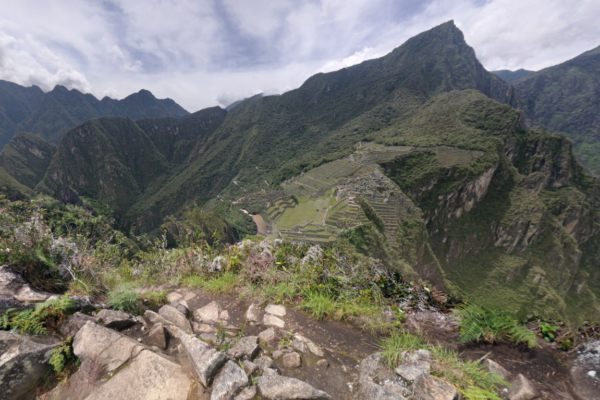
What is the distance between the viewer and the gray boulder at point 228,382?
5.72 feet

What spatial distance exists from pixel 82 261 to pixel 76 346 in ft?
7.47

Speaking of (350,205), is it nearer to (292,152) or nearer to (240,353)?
(240,353)

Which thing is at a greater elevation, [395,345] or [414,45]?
[414,45]

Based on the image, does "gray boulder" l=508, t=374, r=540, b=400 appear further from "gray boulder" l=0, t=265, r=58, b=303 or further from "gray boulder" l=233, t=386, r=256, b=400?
"gray boulder" l=0, t=265, r=58, b=303

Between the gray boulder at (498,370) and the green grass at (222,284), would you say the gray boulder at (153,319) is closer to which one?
the green grass at (222,284)

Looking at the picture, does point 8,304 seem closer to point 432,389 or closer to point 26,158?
point 432,389

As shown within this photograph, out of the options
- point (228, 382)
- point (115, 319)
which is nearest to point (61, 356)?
point (115, 319)

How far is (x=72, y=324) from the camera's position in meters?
2.14

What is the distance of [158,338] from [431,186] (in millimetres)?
59321

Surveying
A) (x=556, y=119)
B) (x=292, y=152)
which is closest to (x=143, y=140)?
(x=292, y=152)

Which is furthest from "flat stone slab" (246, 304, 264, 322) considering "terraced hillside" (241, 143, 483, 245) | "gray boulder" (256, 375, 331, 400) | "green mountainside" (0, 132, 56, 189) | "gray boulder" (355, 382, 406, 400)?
"green mountainside" (0, 132, 56, 189)

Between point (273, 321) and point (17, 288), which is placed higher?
point (17, 288)

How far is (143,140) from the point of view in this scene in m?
185

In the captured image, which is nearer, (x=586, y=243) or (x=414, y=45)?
(x=586, y=243)
